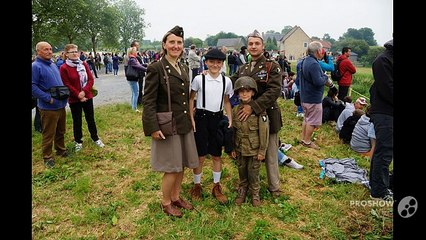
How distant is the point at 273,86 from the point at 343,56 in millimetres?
6070

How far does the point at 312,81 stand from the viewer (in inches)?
221

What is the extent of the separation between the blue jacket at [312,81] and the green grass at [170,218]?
3.98 feet

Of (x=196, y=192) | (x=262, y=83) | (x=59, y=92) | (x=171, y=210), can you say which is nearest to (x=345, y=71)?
(x=262, y=83)

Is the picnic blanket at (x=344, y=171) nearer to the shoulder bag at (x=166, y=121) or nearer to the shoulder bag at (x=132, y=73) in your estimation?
the shoulder bag at (x=166, y=121)

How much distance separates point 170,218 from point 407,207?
8.35ft

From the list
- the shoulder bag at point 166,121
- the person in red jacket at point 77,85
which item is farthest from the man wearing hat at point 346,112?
the person in red jacket at point 77,85

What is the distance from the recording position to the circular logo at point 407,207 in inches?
80.6

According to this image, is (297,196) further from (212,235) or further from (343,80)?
(343,80)

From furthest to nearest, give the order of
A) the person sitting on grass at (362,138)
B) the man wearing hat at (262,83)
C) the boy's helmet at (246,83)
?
the person sitting on grass at (362,138) < the man wearing hat at (262,83) < the boy's helmet at (246,83)

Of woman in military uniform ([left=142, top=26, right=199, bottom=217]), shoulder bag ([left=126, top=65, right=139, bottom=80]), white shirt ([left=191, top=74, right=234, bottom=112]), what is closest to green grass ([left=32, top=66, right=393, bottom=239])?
woman in military uniform ([left=142, top=26, right=199, bottom=217])

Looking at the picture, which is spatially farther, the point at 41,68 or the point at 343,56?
the point at 343,56

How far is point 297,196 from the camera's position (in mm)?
4117

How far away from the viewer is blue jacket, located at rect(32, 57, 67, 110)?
4.70 m
